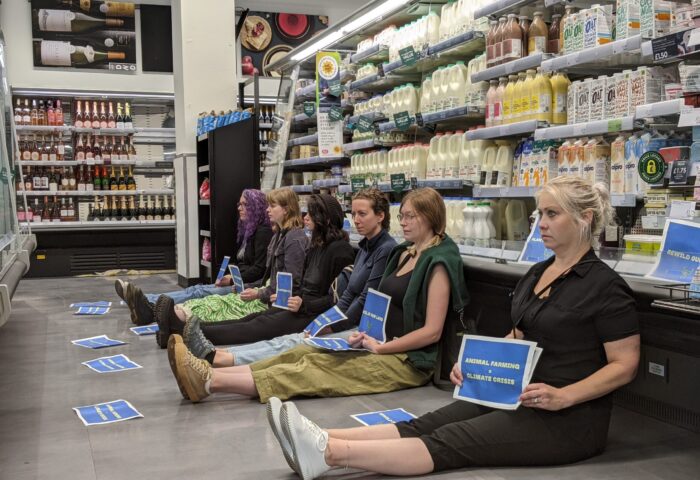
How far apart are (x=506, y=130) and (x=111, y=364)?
311cm

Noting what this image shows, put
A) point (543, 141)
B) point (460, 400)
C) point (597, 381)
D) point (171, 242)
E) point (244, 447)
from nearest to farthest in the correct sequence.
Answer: point (597, 381), point (460, 400), point (244, 447), point (543, 141), point (171, 242)

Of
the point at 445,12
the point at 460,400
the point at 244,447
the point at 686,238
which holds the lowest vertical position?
the point at 244,447

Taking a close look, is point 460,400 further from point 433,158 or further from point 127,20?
point 127,20

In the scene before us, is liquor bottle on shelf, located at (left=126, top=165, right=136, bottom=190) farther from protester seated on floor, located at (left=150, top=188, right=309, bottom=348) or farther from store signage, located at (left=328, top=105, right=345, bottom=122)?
protester seated on floor, located at (left=150, top=188, right=309, bottom=348)

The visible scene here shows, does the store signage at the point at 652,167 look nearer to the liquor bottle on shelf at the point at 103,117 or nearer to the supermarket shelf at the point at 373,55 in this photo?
the supermarket shelf at the point at 373,55

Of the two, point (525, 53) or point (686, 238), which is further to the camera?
point (525, 53)

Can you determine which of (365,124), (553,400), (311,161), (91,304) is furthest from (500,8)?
(91,304)

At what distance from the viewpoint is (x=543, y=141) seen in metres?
4.90

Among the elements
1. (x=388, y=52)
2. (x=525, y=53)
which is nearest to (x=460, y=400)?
(x=525, y=53)

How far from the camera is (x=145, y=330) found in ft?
21.2

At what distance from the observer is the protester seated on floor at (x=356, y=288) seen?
443cm

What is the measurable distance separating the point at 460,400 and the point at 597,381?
22.4 inches

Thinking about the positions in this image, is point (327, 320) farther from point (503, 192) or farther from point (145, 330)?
point (145, 330)

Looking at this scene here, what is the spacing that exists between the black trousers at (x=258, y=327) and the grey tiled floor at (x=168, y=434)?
1.37 ft
